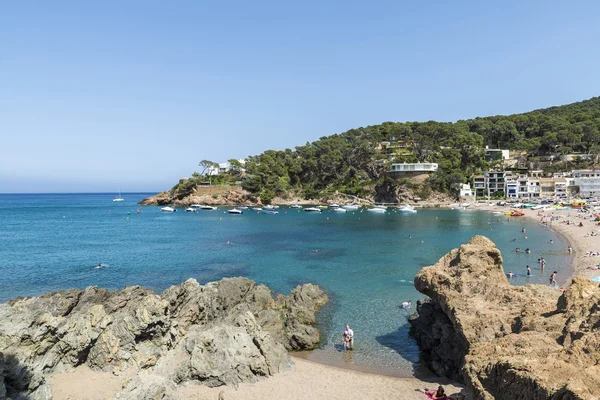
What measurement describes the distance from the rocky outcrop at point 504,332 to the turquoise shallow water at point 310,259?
2.51 metres

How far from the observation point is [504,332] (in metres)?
11.4

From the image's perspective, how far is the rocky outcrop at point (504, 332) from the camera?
6320mm

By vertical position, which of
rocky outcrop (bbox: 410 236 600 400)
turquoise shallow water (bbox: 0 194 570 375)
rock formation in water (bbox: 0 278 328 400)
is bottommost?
turquoise shallow water (bbox: 0 194 570 375)

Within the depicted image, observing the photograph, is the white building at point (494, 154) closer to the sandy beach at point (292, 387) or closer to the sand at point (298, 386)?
the sand at point (298, 386)

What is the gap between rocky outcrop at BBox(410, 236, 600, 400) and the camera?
632cm

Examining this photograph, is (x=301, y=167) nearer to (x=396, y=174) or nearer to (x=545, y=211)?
(x=396, y=174)

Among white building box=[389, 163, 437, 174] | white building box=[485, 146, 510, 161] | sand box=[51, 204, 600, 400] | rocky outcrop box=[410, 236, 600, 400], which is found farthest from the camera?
white building box=[485, 146, 510, 161]

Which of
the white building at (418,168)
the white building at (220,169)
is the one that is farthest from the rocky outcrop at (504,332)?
the white building at (220,169)

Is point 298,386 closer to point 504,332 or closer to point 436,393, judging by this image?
point 436,393

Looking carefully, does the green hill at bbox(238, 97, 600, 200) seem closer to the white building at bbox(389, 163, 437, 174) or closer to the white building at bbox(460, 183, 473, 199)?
the white building at bbox(460, 183, 473, 199)

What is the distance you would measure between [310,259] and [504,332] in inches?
1086

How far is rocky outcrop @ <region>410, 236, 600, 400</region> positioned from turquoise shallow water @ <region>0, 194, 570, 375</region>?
2.51m

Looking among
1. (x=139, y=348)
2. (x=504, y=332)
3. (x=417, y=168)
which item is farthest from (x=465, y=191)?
(x=139, y=348)

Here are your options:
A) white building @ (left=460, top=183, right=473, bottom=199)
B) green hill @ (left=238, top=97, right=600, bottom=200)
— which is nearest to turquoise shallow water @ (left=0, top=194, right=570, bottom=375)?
white building @ (left=460, top=183, right=473, bottom=199)
